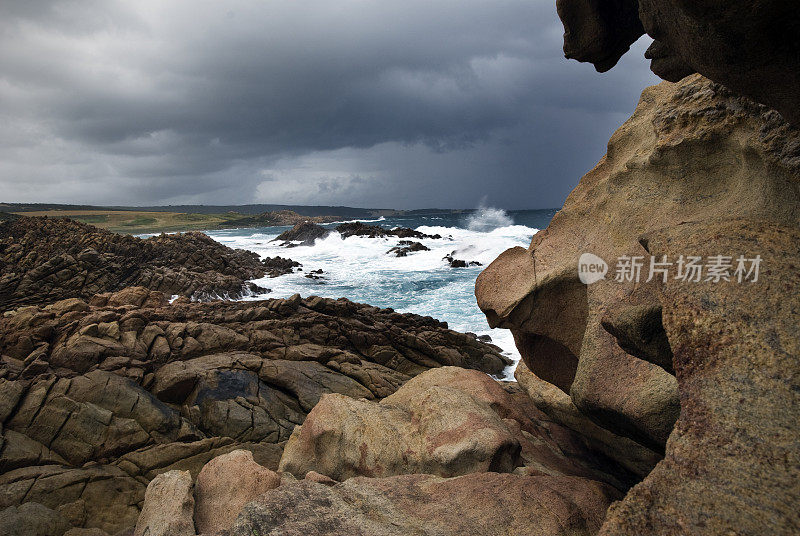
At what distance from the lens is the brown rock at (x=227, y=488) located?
207 inches

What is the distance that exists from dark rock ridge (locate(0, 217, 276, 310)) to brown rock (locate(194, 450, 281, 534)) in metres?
17.8

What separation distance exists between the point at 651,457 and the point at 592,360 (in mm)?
2326

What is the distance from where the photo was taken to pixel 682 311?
3.34m

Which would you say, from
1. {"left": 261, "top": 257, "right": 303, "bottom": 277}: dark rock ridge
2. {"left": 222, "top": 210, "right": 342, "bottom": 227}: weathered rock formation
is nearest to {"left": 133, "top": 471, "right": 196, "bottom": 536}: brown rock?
{"left": 261, "top": 257, "right": 303, "bottom": 277}: dark rock ridge

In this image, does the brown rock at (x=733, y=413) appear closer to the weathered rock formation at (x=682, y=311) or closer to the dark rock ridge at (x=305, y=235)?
the weathered rock formation at (x=682, y=311)

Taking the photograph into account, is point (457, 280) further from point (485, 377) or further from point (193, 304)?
point (485, 377)

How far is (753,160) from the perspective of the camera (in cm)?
479

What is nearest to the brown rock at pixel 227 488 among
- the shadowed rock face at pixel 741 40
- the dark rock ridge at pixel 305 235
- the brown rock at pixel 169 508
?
the brown rock at pixel 169 508

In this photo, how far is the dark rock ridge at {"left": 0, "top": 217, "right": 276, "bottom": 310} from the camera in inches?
792

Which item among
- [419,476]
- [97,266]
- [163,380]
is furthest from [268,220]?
[419,476]

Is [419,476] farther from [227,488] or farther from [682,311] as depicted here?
[682,311]

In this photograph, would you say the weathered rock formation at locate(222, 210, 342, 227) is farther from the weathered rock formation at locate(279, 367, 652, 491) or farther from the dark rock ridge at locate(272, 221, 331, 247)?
the weathered rock formation at locate(279, 367, 652, 491)

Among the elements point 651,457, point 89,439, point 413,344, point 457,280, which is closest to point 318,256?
point 457,280

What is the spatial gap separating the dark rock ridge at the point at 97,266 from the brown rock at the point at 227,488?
17795 mm
